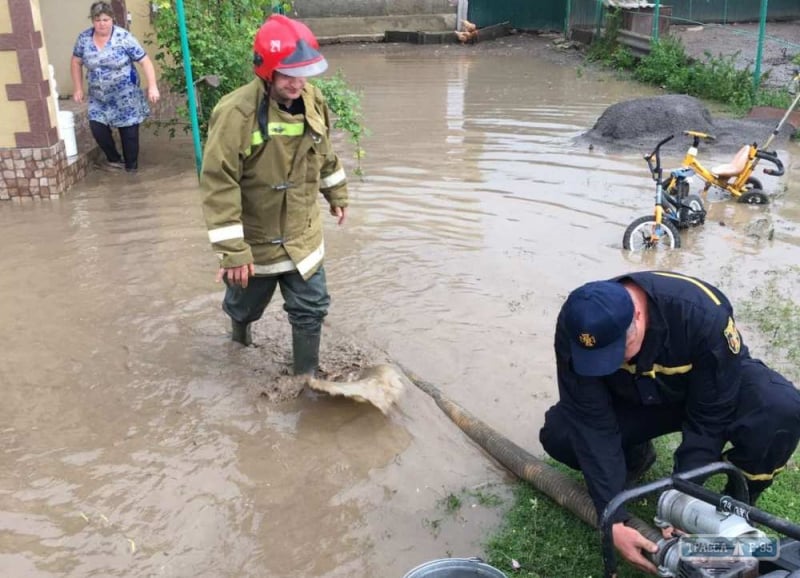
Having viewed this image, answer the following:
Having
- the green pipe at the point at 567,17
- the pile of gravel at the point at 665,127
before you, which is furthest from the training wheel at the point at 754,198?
the green pipe at the point at 567,17

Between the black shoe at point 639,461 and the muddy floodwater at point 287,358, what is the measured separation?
0.54 meters

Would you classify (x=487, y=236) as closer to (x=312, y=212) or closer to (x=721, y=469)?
(x=312, y=212)

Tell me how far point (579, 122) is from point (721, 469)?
31.5ft

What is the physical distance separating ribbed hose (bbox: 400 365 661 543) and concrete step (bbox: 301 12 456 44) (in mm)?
19244

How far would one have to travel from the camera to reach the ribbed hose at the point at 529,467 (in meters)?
3.43

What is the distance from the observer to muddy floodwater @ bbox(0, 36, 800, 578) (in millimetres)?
3586

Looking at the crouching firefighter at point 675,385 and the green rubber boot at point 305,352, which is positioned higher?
the crouching firefighter at point 675,385

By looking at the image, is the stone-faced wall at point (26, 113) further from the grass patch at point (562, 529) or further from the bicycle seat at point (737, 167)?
the bicycle seat at point (737, 167)

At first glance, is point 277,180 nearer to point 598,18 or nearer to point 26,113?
point 26,113

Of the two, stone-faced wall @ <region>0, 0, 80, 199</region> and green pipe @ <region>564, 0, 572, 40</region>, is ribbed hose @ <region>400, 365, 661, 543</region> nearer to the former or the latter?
stone-faced wall @ <region>0, 0, 80, 199</region>

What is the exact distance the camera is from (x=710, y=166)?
954 cm

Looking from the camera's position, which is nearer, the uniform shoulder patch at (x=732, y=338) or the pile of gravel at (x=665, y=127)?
the uniform shoulder patch at (x=732, y=338)

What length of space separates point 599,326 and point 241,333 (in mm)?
2749

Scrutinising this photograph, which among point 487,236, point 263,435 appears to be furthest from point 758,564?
point 487,236
